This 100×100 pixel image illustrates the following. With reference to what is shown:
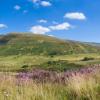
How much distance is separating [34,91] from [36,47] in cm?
12710

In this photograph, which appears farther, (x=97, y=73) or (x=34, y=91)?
(x=97, y=73)

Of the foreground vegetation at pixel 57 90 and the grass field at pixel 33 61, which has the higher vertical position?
the foreground vegetation at pixel 57 90

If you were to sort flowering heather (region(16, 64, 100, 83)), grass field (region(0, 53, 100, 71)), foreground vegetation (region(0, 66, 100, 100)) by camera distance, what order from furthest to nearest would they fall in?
grass field (region(0, 53, 100, 71))
flowering heather (region(16, 64, 100, 83))
foreground vegetation (region(0, 66, 100, 100))

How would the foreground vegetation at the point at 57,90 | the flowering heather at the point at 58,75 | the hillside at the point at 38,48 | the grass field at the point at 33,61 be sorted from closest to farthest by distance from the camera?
the foreground vegetation at the point at 57,90 < the flowering heather at the point at 58,75 < the grass field at the point at 33,61 < the hillside at the point at 38,48

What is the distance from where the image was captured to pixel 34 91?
890cm

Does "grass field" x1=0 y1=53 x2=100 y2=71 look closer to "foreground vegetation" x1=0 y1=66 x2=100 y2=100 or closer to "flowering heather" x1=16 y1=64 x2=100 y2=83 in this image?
"flowering heather" x1=16 y1=64 x2=100 y2=83

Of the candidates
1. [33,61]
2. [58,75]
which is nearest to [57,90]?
[58,75]

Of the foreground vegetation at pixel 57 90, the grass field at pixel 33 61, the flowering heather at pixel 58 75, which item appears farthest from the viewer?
the grass field at pixel 33 61

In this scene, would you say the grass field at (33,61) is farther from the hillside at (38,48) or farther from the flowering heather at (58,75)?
the hillside at (38,48)

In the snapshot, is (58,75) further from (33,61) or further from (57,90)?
(33,61)

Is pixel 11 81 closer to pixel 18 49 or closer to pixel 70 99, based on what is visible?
pixel 70 99

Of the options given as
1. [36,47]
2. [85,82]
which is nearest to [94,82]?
[85,82]

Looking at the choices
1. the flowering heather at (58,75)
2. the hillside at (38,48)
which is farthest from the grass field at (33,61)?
the hillside at (38,48)

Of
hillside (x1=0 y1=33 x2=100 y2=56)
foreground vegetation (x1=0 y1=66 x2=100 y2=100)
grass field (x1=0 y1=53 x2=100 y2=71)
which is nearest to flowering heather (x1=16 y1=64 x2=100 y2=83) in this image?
foreground vegetation (x1=0 y1=66 x2=100 y2=100)
